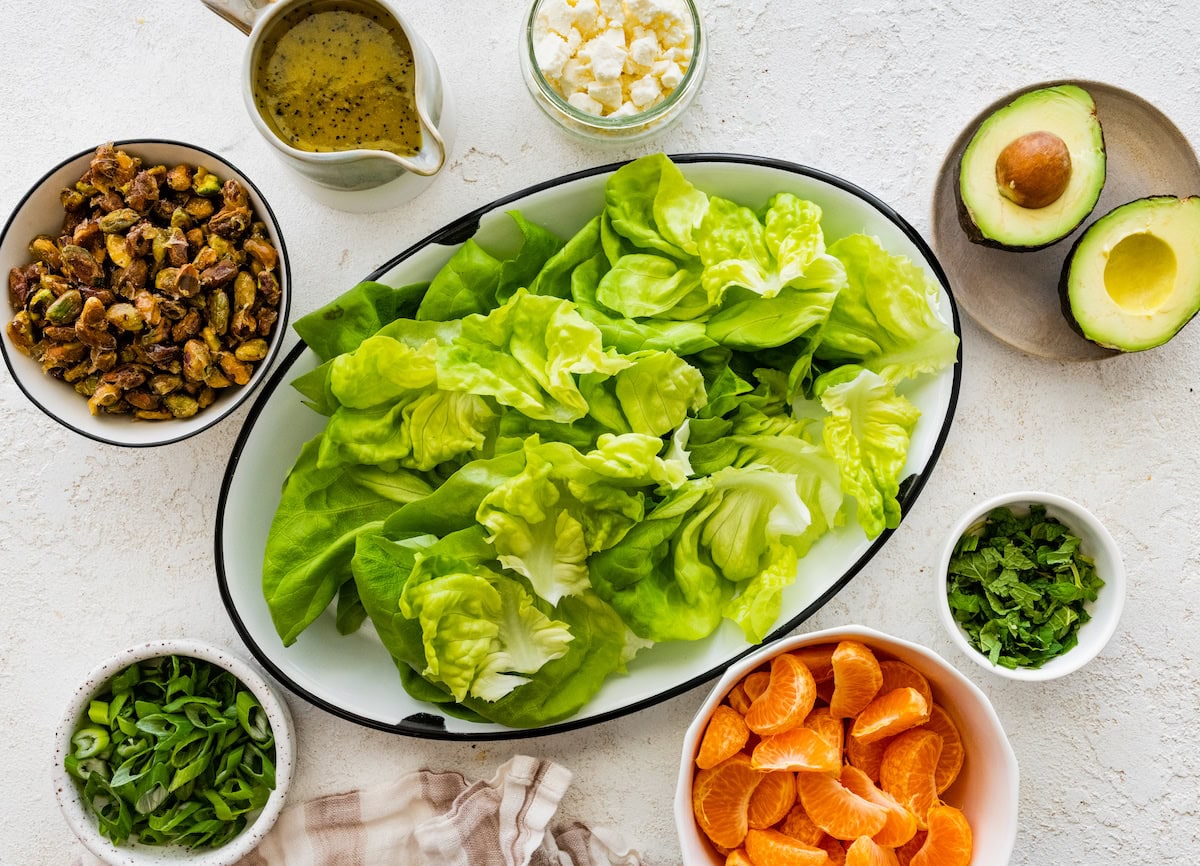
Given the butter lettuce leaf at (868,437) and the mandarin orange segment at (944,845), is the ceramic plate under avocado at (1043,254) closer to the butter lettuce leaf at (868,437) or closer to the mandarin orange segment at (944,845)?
the butter lettuce leaf at (868,437)

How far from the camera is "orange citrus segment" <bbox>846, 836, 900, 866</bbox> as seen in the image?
1.25 m

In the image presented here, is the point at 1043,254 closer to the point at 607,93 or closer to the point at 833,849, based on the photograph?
the point at 607,93

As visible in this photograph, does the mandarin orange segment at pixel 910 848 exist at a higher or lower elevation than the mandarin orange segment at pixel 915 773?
lower

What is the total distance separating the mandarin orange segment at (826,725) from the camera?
4.30 feet

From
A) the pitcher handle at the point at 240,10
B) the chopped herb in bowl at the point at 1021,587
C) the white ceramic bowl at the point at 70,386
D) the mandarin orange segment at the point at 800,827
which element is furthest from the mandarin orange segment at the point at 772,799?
the pitcher handle at the point at 240,10

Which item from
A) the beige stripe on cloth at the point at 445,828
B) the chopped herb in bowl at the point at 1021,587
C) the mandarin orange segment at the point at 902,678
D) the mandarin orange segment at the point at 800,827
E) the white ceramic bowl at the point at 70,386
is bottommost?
the beige stripe on cloth at the point at 445,828

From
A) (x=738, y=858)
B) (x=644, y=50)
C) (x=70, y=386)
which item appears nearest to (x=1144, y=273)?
(x=644, y=50)

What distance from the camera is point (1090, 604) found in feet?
4.67

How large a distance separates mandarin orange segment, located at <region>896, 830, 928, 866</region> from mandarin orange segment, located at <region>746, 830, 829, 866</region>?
11 cm

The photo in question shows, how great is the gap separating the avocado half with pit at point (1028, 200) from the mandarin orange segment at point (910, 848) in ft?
2.75

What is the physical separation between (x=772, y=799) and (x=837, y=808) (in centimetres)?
9

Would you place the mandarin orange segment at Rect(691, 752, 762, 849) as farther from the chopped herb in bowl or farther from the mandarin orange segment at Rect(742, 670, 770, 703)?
the chopped herb in bowl

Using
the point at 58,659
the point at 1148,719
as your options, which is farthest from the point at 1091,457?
the point at 58,659

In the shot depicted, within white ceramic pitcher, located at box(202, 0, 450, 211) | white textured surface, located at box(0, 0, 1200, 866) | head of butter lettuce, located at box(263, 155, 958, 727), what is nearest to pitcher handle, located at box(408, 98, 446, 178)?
white ceramic pitcher, located at box(202, 0, 450, 211)
